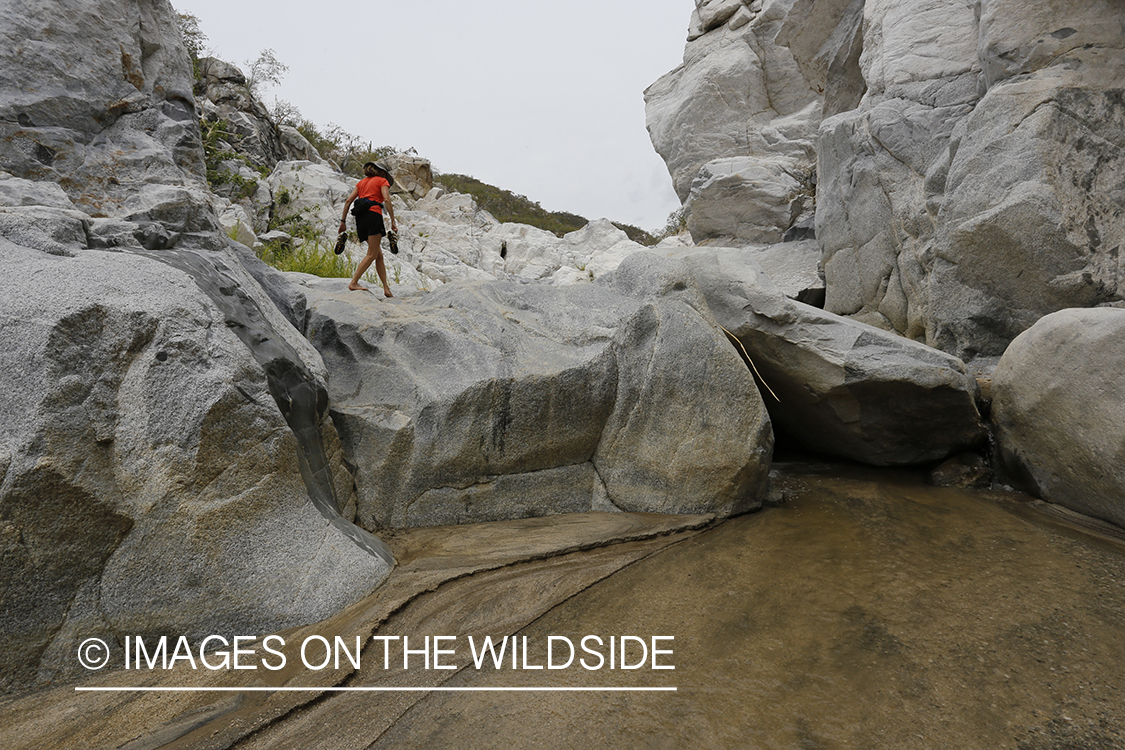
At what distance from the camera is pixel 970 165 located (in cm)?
605

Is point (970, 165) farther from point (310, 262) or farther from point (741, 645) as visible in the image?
point (310, 262)

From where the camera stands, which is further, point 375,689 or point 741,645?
point 741,645

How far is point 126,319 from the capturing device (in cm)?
269

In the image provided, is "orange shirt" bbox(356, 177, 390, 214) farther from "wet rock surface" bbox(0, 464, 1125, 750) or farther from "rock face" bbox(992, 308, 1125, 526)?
"rock face" bbox(992, 308, 1125, 526)

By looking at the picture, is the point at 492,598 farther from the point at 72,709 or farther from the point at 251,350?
the point at 251,350

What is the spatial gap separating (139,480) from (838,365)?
4.48m

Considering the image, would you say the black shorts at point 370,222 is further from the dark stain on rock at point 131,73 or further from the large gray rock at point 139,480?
the large gray rock at point 139,480

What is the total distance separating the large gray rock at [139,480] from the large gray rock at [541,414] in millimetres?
837

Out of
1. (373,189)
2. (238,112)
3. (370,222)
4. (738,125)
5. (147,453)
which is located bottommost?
(147,453)

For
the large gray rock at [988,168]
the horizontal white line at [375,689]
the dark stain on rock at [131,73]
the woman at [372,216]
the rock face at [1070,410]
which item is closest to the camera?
the horizontal white line at [375,689]

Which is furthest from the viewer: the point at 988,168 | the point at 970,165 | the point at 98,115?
the point at 970,165

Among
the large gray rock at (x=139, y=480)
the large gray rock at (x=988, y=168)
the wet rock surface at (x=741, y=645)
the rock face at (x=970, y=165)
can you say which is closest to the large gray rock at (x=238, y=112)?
the rock face at (x=970, y=165)

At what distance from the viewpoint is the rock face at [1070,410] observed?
357cm

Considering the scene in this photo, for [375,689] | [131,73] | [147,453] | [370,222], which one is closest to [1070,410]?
[375,689]
